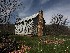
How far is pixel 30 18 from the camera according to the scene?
75750 millimetres

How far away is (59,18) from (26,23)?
102 ft

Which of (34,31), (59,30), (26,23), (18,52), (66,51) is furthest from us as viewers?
(59,30)

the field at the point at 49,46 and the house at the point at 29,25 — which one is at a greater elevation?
the house at the point at 29,25

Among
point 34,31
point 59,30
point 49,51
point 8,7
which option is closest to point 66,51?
point 49,51

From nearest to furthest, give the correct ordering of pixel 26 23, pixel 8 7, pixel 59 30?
pixel 8 7
pixel 26 23
pixel 59 30

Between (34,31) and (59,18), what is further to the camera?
(59,18)

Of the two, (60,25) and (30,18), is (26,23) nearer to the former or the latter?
(30,18)

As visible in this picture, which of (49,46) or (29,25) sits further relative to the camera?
(29,25)

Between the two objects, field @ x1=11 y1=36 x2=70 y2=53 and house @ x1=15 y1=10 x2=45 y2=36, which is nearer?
field @ x1=11 y1=36 x2=70 y2=53

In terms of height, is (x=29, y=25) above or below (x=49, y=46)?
above

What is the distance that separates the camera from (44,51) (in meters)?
18.7

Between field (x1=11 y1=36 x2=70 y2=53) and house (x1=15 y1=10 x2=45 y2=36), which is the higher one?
house (x1=15 y1=10 x2=45 y2=36)

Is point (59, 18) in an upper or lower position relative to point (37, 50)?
upper

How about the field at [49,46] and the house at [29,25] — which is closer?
the field at [49,46]
